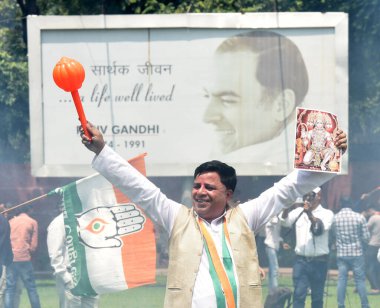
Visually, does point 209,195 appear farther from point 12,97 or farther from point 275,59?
point 12,97

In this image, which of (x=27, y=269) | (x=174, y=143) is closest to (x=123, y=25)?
(x=174, y=143)

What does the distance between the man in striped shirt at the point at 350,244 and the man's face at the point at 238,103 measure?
3.77 ft

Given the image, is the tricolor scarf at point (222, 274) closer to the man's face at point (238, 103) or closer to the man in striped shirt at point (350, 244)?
the man's face at point (238, 103)

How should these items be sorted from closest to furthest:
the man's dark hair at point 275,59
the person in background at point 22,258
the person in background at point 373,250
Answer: the man's dark hair at point 275,59
the person in background at point 22,258
the person in background at point 373,250

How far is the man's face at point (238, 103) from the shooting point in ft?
33.3

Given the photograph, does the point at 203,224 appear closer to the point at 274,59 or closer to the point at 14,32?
the point at 274,59

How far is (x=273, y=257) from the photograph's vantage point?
11359mm

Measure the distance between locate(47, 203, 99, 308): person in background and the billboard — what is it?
130 cm

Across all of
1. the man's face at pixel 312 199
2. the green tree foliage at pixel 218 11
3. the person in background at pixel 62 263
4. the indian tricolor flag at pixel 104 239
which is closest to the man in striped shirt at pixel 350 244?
the man's face at pixel 312 199

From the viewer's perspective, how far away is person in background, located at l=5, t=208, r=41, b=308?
1047 cm

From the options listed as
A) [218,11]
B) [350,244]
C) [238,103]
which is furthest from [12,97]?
[350,244]

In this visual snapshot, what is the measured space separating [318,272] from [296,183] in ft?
20.0

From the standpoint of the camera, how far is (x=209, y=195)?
3943 millimetres

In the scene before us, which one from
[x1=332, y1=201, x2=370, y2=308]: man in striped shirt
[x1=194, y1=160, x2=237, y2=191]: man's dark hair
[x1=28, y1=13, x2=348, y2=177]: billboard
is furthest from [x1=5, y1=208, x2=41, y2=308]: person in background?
[x1=194, y1=160, x2=237, y2=191]: man's dark hair
